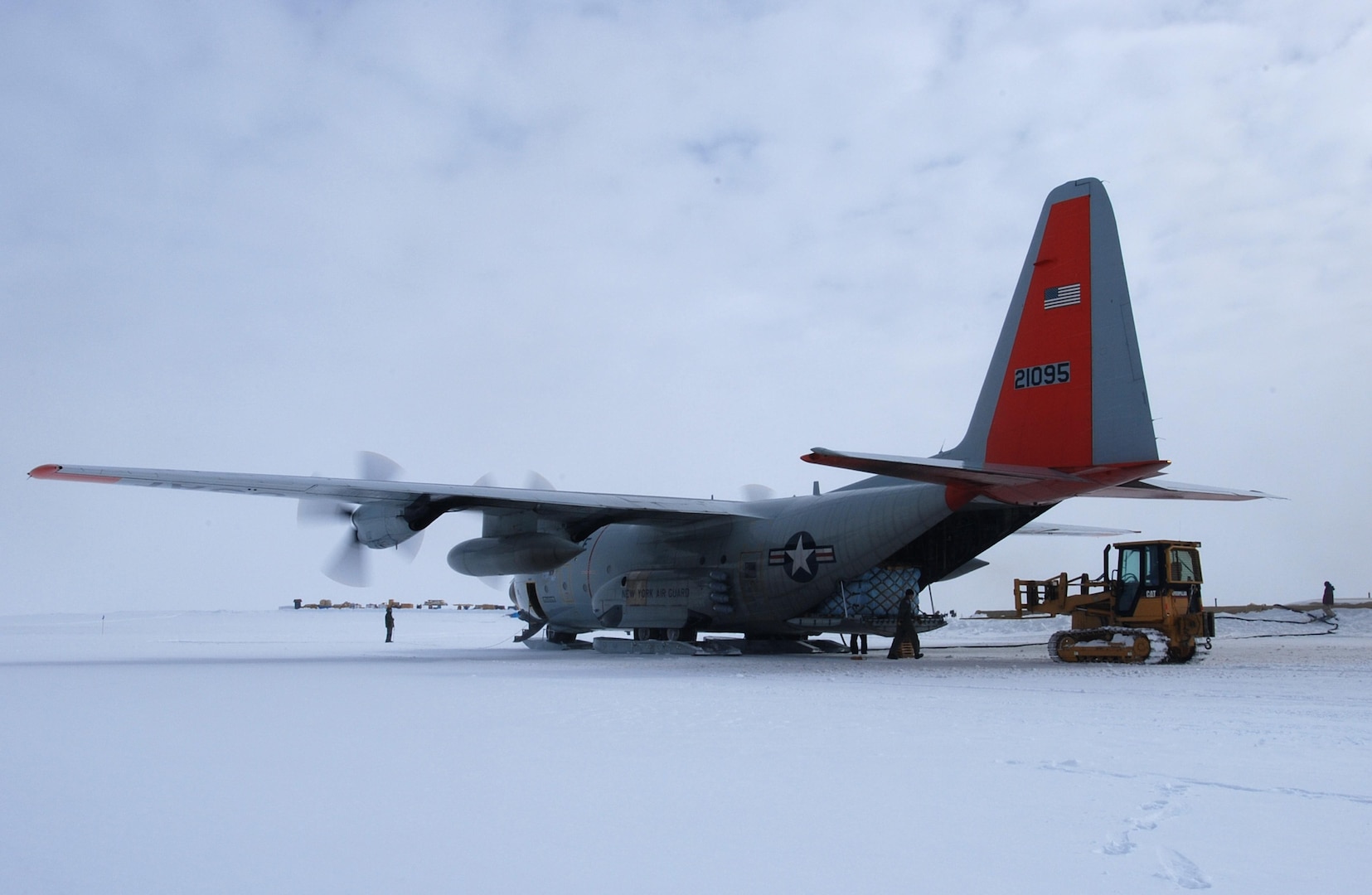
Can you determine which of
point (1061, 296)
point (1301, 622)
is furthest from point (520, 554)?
point (1301, 622)

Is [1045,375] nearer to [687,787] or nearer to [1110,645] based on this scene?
[1110,645]

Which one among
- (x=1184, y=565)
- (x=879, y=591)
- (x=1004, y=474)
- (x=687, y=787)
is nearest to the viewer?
(x=687, y=787)

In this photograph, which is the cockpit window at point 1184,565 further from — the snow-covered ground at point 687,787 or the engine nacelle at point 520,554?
the engine nacelle at point 520,554

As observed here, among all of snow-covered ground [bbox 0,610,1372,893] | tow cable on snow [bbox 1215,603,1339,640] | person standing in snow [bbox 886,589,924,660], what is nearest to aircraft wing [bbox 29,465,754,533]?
person standing in snow [bbox 886,589,924,660]

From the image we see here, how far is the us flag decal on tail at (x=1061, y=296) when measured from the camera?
12.6 meters

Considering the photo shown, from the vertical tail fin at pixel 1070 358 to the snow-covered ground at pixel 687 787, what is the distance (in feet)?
10.2

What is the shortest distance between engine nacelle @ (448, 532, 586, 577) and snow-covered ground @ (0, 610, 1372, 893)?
6.78 meters

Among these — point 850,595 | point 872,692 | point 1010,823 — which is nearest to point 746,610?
point 850,595

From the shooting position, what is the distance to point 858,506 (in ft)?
51.1

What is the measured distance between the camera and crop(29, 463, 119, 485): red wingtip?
571 inches

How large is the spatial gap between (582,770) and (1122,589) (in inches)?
472

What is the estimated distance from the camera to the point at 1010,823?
4.11m

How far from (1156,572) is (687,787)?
39.2 ft

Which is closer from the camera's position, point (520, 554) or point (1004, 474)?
point (1004, 474)
